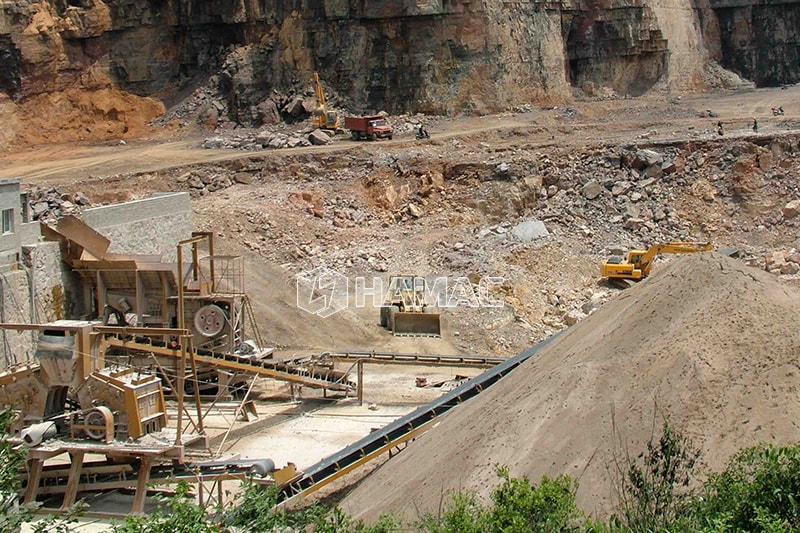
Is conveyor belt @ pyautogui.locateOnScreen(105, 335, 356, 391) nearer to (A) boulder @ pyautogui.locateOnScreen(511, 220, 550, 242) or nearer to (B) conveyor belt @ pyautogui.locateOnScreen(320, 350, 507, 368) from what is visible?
(B) conveyor belt @ pyautogui.locateOnScreen(320, 350, 507, 368)

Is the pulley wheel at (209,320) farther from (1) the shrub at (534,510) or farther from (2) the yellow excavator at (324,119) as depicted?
(2) the yellow excavator at (324,119)

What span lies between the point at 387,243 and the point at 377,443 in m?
16.9

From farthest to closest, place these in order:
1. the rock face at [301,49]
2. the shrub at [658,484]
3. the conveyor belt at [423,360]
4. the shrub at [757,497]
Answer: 1. the rock face at [301,49]
2. the conveyor belt at [423,360]
3. the shrub at [658,484]
4. the shrub at [757,497]

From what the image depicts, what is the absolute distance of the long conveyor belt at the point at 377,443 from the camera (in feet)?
58.2

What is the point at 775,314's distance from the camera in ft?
50.6

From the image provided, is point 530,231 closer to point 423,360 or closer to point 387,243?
point 387,243

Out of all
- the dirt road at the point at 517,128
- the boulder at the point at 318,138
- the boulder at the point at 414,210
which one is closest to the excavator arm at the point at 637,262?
the boulder at the point at 414,210

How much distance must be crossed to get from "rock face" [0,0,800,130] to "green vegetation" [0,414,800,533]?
3493 centimetres

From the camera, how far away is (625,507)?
12.7 metres

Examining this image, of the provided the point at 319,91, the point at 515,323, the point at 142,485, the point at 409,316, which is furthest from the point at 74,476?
the point at 319,91

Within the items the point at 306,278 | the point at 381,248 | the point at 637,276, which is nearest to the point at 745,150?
the point at 637,276

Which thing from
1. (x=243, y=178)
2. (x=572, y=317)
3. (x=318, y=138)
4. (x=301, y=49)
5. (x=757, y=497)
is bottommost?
(x=572, y=317)

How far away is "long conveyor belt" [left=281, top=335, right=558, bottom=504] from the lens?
17734 mm

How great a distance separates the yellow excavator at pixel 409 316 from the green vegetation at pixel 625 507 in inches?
643
